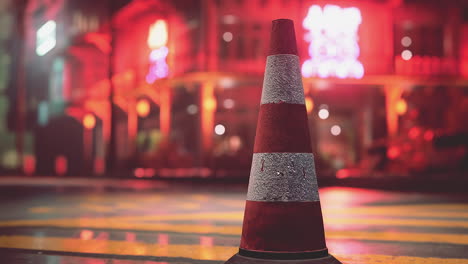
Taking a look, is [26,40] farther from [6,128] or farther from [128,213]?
[128,213]

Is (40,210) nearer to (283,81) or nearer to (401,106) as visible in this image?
(283,81)

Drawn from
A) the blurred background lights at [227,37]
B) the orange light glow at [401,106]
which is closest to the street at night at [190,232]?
the orange light glow at [401,106]

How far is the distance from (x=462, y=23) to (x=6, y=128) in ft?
100

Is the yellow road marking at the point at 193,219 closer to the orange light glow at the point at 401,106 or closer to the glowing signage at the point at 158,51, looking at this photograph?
the orange light glow at the point at 401,106

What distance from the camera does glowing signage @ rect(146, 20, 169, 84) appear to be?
29.7 metres

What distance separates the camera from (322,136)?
32.1 meters

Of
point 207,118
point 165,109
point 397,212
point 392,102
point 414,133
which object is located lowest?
point 397,212

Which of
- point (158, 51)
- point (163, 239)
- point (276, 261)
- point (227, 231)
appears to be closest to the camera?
point (276, 261)

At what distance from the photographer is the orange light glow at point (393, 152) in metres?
24.3

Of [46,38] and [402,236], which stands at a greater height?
[46,38]

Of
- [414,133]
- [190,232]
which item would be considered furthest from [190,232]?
[414,133]

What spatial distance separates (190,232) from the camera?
7.57 metres

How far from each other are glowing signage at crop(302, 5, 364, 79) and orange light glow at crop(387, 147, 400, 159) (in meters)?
4.47

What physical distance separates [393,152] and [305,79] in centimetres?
499
